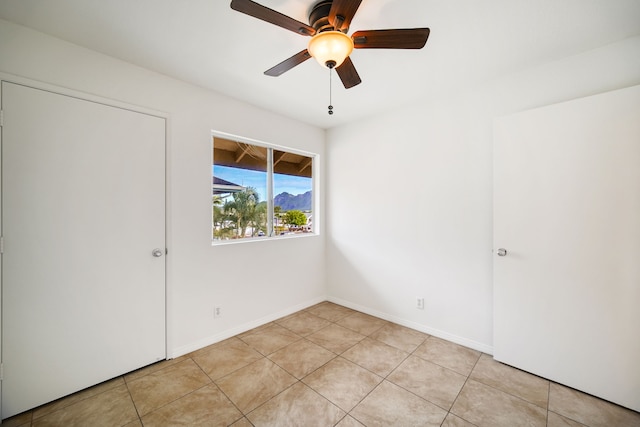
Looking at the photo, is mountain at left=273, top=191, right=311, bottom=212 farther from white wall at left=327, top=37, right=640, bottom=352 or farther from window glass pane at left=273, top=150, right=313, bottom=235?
white wall at left=327, top=37, right=640, bottom=352

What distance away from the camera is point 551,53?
2.04 meters

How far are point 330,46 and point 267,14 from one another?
1.15 ft

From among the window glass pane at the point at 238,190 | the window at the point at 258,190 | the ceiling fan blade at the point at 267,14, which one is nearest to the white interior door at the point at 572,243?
the ceiling fan blade at the point at 267,14

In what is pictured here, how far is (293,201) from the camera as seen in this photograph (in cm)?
368

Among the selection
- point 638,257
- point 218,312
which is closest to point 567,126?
point 638,257

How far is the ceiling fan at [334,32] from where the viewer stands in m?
1.29

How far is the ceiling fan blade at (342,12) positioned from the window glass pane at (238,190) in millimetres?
1931

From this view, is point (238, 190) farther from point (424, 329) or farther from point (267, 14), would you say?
point (424, 329)

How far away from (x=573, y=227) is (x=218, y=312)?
10.5 ft

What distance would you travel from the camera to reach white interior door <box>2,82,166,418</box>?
1.75 meters

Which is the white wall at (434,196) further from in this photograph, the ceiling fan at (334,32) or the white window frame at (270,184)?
the ceiling fan at (334,32)

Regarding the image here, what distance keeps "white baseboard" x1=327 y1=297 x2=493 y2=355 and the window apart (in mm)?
1245

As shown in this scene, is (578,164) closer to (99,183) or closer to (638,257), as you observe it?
(638,257)

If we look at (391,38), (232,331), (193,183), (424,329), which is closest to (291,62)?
(391,38)
